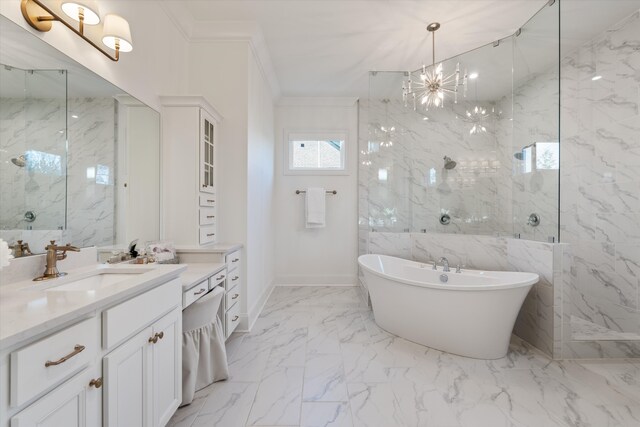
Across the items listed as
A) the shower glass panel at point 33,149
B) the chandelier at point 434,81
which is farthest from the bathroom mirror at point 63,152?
the chandelier at point 434,81

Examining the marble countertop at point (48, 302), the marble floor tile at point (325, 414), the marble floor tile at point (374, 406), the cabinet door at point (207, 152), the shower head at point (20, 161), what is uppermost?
the cabinet door at point (207, 152)

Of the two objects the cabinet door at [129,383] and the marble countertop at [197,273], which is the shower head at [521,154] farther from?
the cabinet door at [129,383]

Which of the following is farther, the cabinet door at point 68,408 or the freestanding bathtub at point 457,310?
the freestanding bathtub at point 457,310

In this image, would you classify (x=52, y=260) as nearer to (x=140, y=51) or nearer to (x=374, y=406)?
(x=140, y=51)

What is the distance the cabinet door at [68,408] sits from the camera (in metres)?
0.64

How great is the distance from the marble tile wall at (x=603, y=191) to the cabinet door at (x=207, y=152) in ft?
9.87

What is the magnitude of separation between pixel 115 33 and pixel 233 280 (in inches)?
A: 72.3

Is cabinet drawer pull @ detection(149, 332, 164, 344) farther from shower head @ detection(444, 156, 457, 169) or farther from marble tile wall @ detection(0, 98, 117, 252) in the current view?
shower head @ detection(444, 156, 457, 169)

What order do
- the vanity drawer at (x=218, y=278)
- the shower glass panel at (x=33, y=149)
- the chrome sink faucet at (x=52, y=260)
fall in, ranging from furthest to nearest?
the vanity drawer at (x=218, y=278) → the chrome sink faucet at (x=52, y=260) → the shower glass panel at (x=33, y=149)

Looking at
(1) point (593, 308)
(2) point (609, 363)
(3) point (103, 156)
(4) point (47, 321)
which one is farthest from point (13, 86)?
(1) point (593, 308)

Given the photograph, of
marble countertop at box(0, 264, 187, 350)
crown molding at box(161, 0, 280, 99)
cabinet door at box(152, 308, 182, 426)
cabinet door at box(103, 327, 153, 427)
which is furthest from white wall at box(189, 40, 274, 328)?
cabinet door at box(103, 327, 153, 427)

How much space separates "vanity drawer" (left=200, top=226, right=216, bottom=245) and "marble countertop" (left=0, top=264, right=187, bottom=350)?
0.95 meters

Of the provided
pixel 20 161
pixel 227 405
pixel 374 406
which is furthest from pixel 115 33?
pixel 374 406

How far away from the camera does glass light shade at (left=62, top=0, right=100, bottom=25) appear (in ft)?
4.11
